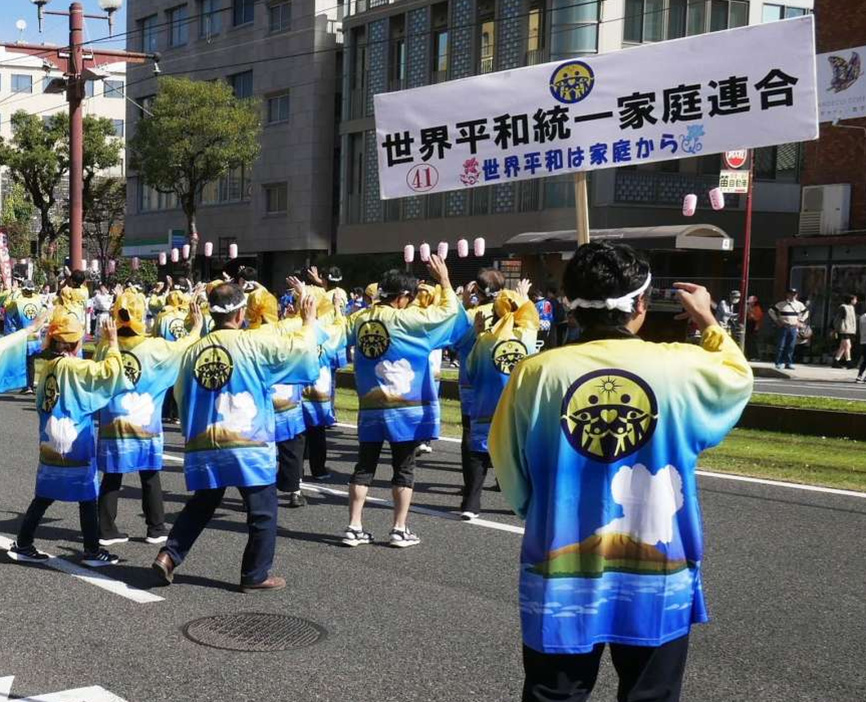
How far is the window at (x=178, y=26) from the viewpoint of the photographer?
49.7 meters

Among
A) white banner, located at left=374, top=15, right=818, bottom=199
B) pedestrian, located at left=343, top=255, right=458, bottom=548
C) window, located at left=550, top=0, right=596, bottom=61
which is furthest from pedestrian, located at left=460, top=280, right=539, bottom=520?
window, located at left=550, top=0, right=596, bottom=61

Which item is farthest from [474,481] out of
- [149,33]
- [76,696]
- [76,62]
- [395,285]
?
[149,33]

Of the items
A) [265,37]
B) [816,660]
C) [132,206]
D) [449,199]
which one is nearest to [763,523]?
[816,660]

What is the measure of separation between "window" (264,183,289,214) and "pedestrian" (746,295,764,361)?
22.2 metres

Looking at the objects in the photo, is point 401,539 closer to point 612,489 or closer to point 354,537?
point 354,537

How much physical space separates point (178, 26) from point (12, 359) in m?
46.7

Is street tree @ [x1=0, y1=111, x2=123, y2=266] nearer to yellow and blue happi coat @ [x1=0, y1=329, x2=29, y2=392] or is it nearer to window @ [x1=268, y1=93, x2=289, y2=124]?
window @ [x1=268, y1=93, x2=289, y2=124]

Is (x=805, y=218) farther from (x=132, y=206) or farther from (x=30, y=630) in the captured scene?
(x=132, y=206)

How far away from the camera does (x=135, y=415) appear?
755 cm

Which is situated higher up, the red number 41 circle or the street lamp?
the street lamp

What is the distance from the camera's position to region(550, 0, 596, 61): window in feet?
105

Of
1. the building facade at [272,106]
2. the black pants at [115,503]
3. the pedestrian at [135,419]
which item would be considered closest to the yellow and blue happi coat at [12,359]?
the pedestrian at [135,419]

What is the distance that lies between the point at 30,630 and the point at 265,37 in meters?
41.6

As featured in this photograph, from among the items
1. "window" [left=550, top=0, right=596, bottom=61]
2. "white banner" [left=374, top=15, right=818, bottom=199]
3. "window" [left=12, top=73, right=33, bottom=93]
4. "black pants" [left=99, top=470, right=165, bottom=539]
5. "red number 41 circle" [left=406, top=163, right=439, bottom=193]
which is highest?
"window" [left=12, top=73, right=33, bottom=93]
